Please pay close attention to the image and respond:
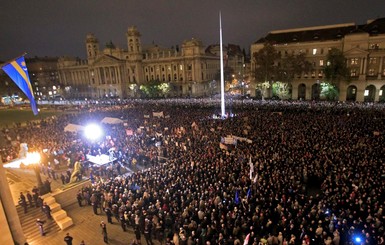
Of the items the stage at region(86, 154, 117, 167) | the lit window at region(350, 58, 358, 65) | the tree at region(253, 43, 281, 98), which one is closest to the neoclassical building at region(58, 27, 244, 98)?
the tree at region(253, 43, 281, 98)

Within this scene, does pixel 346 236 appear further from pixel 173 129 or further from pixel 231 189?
pixel 173 129

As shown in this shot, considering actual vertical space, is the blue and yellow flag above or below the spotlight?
above

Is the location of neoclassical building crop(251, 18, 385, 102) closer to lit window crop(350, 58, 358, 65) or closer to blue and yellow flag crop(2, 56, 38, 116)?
lit window crop(350, 58, 358, 65)

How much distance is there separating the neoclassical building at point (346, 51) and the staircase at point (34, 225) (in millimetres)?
50664

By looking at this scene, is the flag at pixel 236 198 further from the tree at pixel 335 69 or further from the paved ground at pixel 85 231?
the tree at pixel 335 69

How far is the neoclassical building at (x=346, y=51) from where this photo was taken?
143 ft

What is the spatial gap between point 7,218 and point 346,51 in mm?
52358

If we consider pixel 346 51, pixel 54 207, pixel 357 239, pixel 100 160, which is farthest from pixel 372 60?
pixel 54 207

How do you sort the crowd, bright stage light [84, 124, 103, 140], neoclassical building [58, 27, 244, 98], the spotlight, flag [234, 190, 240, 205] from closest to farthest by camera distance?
1. the spotlight
2. the crowd
3. flag [234, 190, 240, 205]
4. bright stage light [84, 124, 103, 140]
5. neoclassical building [58, 27, 244, 98]

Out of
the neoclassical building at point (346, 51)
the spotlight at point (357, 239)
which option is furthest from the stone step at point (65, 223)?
the neoclassical building at point (346, 51)

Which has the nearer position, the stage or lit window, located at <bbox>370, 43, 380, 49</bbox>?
the stage

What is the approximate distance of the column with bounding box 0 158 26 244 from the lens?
925cm

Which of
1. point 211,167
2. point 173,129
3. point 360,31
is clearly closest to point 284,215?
point 211,167

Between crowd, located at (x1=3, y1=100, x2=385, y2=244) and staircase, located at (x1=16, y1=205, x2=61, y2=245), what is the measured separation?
2.05 metres
